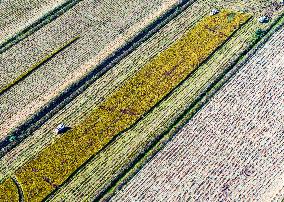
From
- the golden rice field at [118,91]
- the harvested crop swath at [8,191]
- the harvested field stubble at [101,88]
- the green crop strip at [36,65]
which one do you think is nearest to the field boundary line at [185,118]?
the golden rice field at [118,91]

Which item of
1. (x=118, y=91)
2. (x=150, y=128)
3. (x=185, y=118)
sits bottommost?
(x=185, y=118)

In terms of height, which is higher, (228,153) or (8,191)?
(8,191)

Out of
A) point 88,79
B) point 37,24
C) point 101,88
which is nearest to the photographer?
point 101,88

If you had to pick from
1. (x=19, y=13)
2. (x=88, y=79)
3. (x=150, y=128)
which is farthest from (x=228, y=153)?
(x=19, y=13)

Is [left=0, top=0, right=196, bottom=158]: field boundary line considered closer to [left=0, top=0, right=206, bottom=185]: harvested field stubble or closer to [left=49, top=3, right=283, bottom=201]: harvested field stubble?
[left=0, top=0, right=206, bottom=185]: harvested field stubble

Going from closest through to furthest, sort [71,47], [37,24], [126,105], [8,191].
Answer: [8,191] < [126,105] < [71,47] < [37,24]

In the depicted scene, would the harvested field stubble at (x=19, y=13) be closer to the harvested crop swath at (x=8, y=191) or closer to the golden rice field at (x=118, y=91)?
the golden rice field at (x=118, y=91)

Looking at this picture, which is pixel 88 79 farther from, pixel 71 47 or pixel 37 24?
pixel 37 24

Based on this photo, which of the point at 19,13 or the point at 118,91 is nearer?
the point at 118,91
